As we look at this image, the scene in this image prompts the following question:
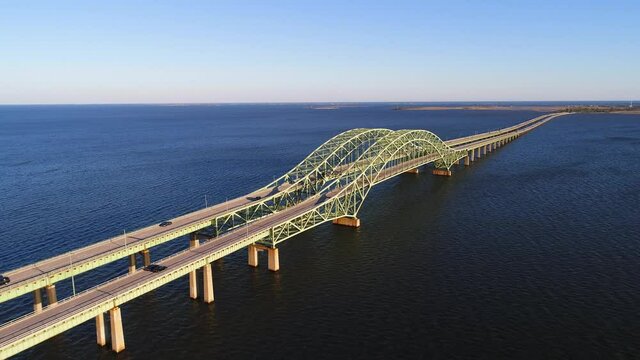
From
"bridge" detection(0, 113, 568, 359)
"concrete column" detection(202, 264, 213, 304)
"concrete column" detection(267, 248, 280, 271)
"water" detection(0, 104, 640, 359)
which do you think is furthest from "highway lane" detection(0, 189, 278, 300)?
"concrete column" detection(267, 248, 280, 271)

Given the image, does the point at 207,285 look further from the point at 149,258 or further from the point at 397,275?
the point at 397,275

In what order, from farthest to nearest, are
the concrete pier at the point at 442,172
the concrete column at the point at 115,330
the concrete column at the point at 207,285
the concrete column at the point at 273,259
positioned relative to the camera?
the concrete pier at the point at 442,172, the concrete column at the point at 273,259, the concrete column at the point at 207,285, the concrete column at the point at 115,330

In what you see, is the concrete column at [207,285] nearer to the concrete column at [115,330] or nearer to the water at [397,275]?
the water at [397,275]

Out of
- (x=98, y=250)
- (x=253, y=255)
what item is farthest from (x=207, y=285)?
(x=98, y=250)

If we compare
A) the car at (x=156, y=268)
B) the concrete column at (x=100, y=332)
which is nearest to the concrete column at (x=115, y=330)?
the concrete column at (x=100, y=332)

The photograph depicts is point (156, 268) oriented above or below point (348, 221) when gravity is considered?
above

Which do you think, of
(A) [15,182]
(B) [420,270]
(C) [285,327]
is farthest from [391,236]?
(A) [15,182]

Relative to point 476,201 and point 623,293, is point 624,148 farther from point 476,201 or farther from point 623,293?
point 623,293

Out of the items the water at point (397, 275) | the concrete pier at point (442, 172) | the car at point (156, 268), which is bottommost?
the water at point (397, 275)
